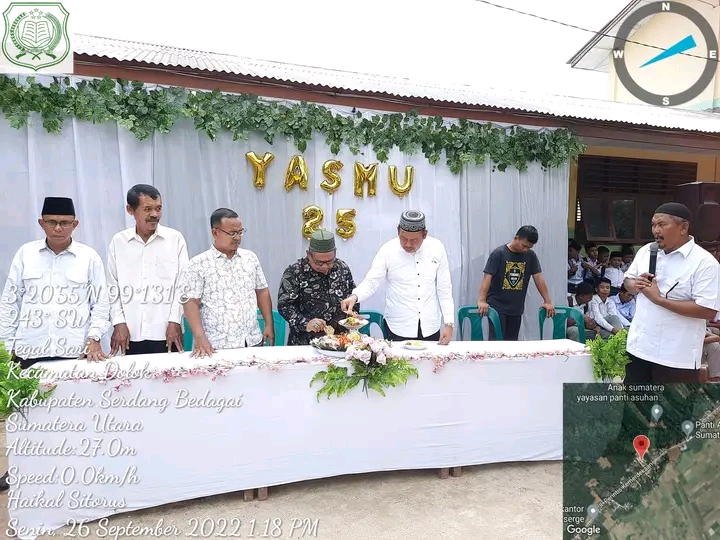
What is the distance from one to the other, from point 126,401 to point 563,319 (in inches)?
173

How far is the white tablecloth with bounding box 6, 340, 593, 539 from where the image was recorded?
98.5 inches

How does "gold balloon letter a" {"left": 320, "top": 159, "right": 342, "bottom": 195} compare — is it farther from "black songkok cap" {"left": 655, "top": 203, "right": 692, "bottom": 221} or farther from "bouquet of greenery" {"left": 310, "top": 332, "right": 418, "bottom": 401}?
"black songkok cap" {"left": 655, "top": 203, "right": 692, "bottom": 221}

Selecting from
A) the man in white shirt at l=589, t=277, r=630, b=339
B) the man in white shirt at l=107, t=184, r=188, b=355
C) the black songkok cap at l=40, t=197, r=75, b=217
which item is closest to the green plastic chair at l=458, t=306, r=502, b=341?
the man in white shirt at l=589, t=277, r=630, b=339

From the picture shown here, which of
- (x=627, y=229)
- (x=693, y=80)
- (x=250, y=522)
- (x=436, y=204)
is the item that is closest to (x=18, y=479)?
(x=250, y=522)

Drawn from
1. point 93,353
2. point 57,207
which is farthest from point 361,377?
point 57,207

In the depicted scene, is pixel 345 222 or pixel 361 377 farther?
pixel 345 222

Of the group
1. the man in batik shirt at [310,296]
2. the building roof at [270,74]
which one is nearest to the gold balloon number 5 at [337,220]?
the building roof at [270,74]

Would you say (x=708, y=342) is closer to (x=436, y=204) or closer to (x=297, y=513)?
(x=436, y=204)

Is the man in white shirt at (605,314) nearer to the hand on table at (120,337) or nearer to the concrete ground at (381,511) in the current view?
the concrete ground at (381,511)

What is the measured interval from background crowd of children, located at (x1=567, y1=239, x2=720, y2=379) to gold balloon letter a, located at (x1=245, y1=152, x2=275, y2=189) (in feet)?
10.7

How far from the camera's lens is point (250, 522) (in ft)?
8.66

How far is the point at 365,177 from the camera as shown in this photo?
5.04 metres

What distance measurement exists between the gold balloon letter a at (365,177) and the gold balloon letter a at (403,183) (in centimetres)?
19

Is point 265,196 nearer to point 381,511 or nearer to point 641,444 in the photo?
point 381,511
